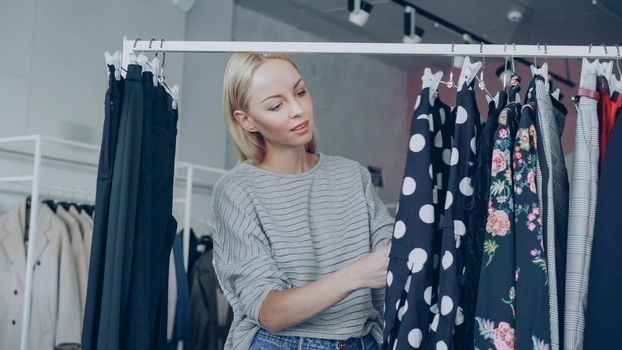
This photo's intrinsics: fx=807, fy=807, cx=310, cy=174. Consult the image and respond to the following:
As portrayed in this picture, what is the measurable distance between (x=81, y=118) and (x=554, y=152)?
3696 mm

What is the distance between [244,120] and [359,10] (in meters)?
3.45

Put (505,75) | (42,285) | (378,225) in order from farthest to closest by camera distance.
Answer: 1. (42,285)
2. (378,225)
3. (505,75)

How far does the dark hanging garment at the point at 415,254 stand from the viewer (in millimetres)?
1520

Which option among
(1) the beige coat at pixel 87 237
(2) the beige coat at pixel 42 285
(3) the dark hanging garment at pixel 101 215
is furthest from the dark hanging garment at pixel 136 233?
(1) the beige coat at pixel 87 237

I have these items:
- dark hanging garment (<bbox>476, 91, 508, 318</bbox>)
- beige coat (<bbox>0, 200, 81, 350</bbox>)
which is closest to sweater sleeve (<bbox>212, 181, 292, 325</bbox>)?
dark hanging garment (<bbox>476, 91, 508, 318</bbox>)

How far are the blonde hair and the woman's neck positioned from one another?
1.7 inches

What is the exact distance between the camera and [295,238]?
6.24 feet

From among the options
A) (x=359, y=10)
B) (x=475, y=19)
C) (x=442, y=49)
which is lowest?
(x=442, y=49)

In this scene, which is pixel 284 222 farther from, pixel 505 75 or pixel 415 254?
pixel 505 75

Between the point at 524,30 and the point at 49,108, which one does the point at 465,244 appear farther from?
the point at 524,30

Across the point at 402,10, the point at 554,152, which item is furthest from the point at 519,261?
the point at 402,10

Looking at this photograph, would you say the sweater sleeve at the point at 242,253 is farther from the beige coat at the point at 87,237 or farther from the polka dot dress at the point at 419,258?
the beige coat at the point at 87,237

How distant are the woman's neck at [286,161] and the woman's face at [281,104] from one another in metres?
0.05

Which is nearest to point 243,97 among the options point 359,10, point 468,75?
point 468,75
